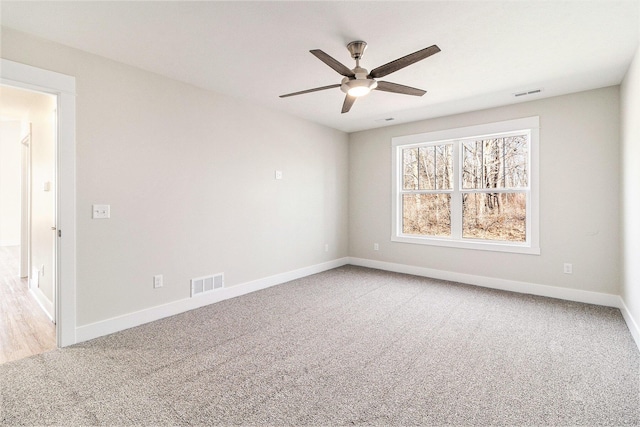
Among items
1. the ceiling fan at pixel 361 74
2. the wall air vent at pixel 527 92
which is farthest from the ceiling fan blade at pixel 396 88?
the wall air vent at pixel 527 92

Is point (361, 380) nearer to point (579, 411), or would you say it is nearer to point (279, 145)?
point (579, 411)

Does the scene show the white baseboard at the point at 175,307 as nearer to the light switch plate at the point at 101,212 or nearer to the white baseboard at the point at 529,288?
the light switch plate at the point at 101,212

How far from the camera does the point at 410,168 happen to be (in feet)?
17.5

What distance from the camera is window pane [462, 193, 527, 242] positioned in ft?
14.0

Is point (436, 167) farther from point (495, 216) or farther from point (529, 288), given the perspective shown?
point (529, 288)

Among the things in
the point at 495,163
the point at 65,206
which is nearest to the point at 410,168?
the point at 495,163

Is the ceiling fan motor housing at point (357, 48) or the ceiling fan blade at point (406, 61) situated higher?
the ceiling fan motor housing at point (357, 48)

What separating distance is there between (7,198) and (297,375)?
31.2 feet

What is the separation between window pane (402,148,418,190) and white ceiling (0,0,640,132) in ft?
5.81

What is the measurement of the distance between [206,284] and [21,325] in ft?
5.76

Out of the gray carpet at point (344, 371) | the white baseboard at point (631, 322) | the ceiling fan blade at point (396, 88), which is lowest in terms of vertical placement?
the gray carpet at point (344, 371)

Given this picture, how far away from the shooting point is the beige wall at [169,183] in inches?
108

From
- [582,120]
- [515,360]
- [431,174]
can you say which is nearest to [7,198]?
[431,174]

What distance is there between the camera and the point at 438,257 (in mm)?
4867
